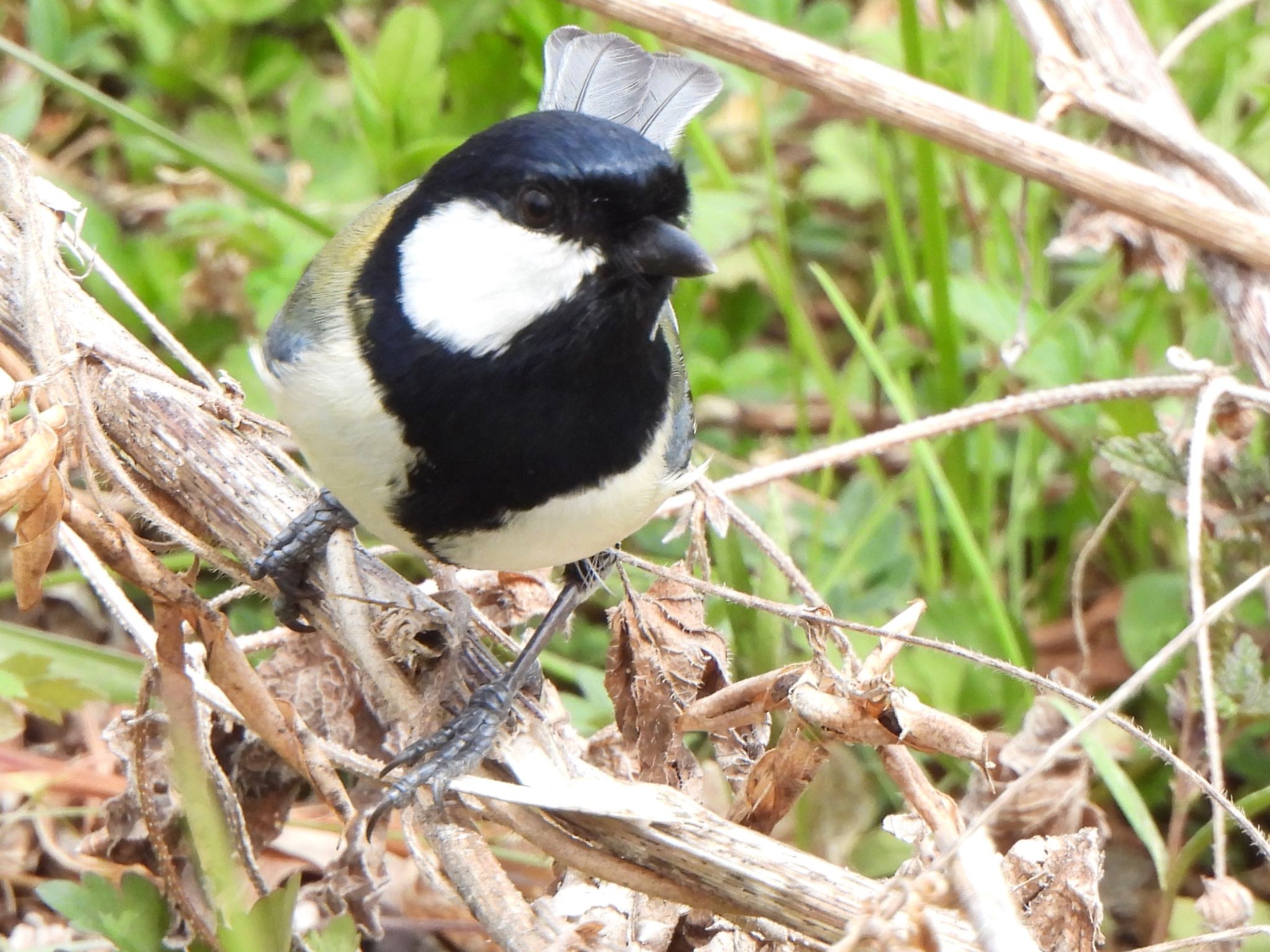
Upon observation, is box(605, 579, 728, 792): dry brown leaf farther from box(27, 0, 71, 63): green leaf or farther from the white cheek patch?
box(27, 0, 71, 63): green leaf

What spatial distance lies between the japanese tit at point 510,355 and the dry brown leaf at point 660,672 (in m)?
0.14

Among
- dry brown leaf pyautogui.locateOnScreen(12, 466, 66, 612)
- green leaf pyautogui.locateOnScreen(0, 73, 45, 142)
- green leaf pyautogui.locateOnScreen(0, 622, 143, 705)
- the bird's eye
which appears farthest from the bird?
green leaf pyautogui.locateOnScreen(0, 73, 45, 142)

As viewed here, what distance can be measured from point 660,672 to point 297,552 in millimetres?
434

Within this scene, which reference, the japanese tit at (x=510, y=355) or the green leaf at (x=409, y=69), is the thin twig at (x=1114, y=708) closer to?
the japanese tit at (x=510, y=355)

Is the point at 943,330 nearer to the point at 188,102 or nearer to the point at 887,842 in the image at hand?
the point at 887,842

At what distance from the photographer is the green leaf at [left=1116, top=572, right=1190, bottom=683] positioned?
2.28 m

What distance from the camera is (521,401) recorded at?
4.87ft

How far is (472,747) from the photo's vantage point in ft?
4.80

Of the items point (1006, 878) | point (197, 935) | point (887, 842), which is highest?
point (1006, 878)

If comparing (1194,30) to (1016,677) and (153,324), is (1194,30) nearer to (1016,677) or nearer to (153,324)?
(1016,677)

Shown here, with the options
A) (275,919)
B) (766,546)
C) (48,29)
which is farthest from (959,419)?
(48,29)

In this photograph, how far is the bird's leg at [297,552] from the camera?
5.37 feet

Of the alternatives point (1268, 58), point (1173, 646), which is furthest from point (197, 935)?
point (1268, 58)

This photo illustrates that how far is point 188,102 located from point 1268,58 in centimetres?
232
